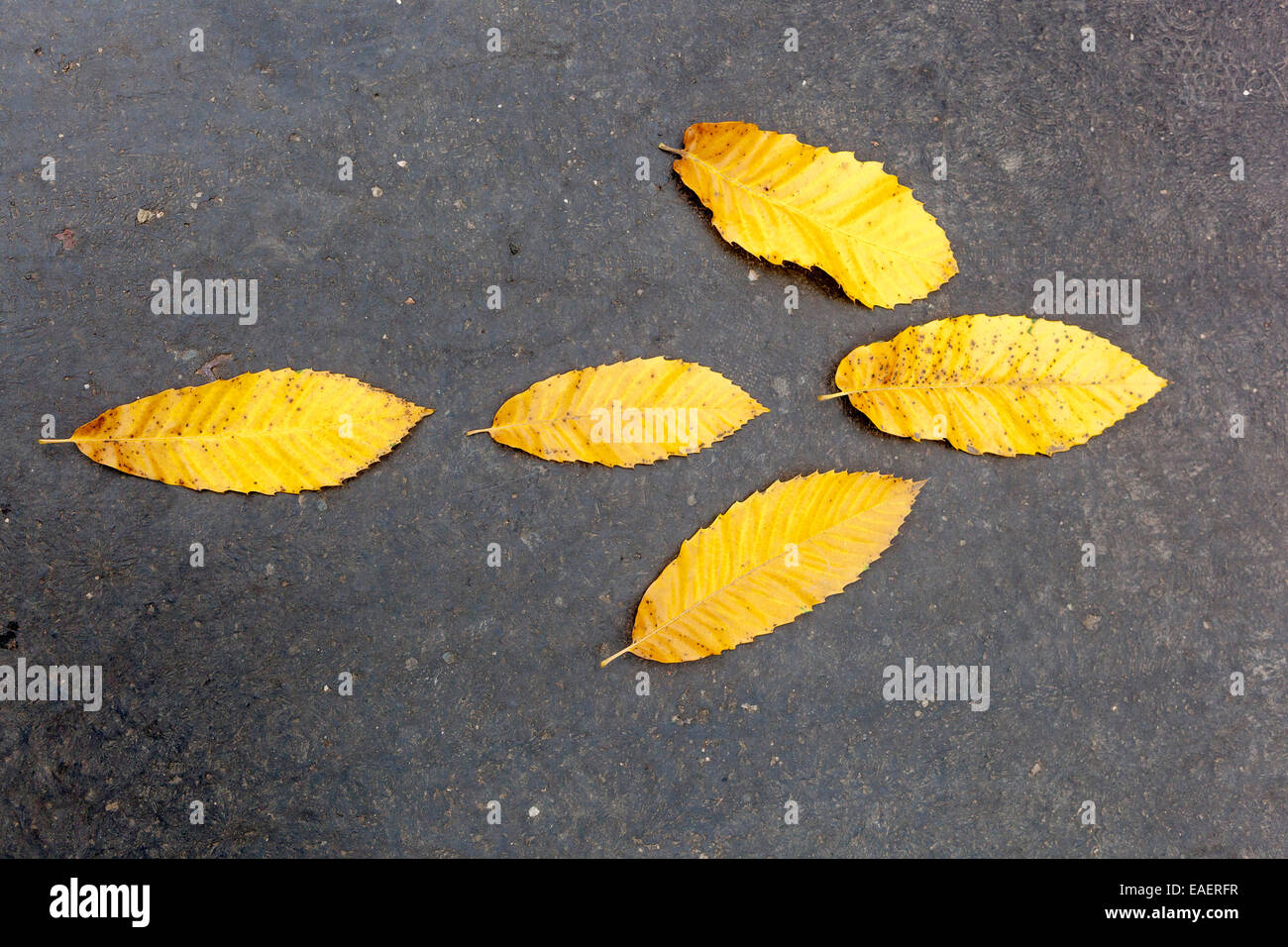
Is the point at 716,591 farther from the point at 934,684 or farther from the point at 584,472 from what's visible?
the point at 934,684

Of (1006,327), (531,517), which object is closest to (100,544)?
(531,517)

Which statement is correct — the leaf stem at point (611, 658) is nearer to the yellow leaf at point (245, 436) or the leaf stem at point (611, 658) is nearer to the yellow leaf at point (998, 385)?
the yellow leaf at point (245, 436)

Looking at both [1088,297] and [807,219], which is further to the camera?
[1088,297]

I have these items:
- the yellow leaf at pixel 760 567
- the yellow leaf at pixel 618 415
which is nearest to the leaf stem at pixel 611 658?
the yellow leaf at pixel 760 567

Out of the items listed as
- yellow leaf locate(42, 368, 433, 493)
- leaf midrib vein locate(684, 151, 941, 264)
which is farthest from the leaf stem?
leaf midrib vein locate(684, 151, 941, 264)

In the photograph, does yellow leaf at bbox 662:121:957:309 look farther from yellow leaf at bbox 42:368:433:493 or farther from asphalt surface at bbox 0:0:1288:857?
yellow leaf at bbox 42:368:433:493

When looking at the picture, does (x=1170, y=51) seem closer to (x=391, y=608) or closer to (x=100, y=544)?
(x=391, y=608)
